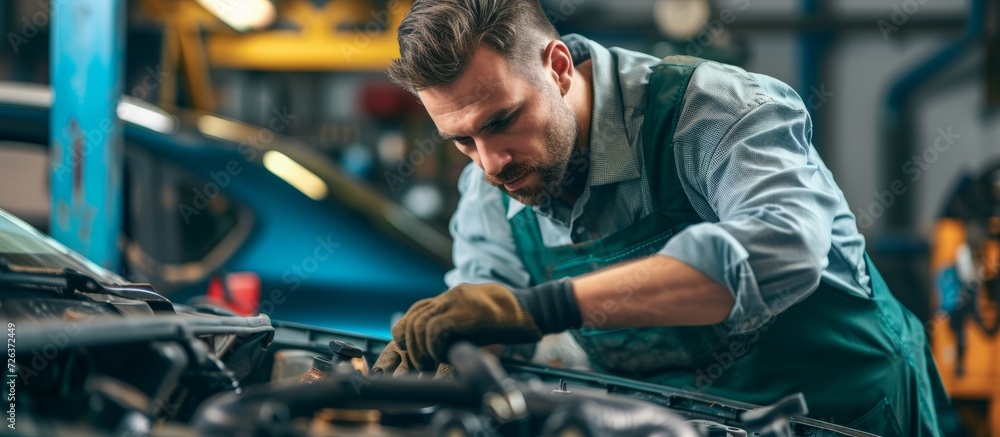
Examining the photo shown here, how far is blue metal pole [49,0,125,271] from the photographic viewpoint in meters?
2.57

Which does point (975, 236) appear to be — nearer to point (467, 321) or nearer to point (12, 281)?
point (467, 321)

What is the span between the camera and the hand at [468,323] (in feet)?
3.60

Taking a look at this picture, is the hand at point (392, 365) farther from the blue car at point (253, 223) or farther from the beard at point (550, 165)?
the blue car at point (253, 223)

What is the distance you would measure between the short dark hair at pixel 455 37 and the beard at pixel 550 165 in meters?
0.12

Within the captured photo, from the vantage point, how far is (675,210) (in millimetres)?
1606

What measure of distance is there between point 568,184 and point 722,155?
1.23ft

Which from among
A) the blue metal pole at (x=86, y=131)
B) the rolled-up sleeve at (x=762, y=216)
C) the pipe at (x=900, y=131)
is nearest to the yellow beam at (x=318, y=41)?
the blue metal pole at (x=86, y=131)

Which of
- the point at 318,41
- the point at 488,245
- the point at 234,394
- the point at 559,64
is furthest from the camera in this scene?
the point at 318,41

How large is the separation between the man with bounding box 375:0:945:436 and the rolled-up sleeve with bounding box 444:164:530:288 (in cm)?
3

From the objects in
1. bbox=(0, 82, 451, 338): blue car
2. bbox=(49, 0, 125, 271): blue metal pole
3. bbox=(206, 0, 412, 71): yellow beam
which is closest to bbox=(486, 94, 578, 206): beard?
bbox=(0, 82, 451, 338): blue car

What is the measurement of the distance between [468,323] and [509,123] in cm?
53

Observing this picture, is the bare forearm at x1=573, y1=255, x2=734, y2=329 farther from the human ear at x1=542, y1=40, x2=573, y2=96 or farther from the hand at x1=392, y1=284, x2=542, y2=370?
the human ear at x1=542, y1=40, x2=573, y2=96

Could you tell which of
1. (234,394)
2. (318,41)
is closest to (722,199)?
(234,394)

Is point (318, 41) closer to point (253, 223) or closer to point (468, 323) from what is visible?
point (253, 223)
